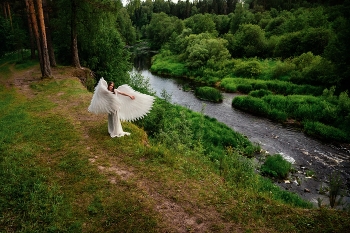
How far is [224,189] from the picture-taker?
24.4ft

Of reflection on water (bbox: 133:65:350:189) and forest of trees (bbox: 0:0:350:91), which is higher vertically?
forest of trees (bbox: 0:0:350:91)

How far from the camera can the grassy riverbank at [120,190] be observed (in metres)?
5.98

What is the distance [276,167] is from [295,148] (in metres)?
4.34

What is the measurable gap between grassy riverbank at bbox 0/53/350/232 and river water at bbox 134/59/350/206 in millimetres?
2597

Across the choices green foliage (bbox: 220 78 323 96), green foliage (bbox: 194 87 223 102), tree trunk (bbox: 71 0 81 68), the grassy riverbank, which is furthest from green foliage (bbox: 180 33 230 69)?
the grassy riverbank

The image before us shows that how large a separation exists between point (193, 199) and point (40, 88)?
1487cm

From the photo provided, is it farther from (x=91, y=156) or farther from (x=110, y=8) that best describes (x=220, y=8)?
(x=91, y=156)

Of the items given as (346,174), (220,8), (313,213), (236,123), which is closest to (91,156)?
(313,213)

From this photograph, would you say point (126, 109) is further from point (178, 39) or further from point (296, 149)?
point (178, 39)

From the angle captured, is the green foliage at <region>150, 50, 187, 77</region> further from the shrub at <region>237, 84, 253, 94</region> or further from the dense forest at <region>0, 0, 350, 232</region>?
the shrub at <region>237, 84, 253, 94</region>

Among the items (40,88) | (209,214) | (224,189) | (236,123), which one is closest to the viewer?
(209,214)

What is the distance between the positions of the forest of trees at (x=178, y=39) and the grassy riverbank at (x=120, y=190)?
10745 mm

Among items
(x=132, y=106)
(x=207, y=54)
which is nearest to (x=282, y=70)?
(x=207, y=54)

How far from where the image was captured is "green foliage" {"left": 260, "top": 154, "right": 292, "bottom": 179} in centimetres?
1367
